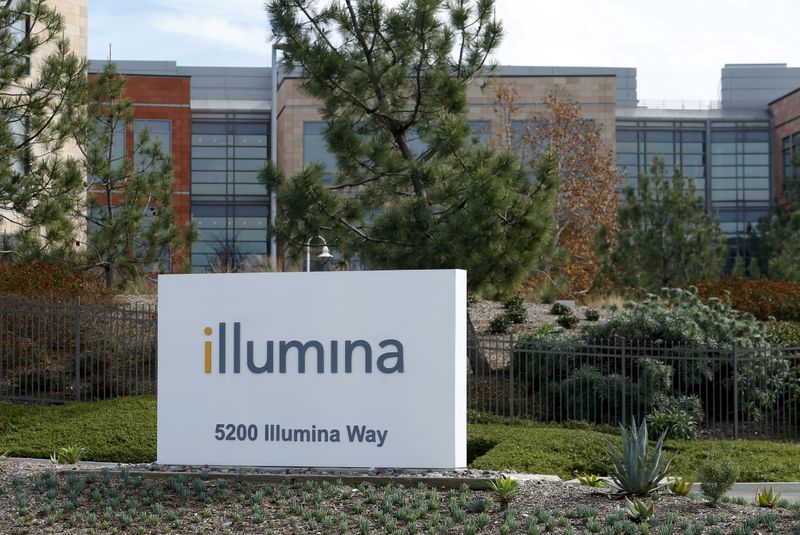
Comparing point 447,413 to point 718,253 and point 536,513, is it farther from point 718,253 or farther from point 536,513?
point 718,253

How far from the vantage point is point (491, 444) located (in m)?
15.9

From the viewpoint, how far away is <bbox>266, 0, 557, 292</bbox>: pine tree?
2005cm

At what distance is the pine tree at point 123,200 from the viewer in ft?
79.7

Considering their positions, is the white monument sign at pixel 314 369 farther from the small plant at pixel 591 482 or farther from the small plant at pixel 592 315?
the small plant at pixel 592 315

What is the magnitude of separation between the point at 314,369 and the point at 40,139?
43.7 ft

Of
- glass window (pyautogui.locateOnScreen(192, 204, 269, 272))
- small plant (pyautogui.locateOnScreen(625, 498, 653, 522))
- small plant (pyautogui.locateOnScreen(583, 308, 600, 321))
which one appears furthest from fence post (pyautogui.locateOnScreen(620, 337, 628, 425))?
glass window (pyautogui.locateOnScreen(192, 204, 269, 272))

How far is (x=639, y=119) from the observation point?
5588cm

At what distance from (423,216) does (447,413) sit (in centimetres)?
910

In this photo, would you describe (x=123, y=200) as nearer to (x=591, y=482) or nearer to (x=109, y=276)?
(x=109, y=276)

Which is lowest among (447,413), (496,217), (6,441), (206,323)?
(6,441)

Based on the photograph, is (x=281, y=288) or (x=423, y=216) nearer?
(x=281, y=288)

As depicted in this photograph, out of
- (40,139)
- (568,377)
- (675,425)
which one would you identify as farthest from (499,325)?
(40,139)

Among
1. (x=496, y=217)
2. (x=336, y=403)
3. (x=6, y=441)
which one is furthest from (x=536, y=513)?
(x=496, y=217)

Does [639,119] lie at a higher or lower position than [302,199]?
higher
